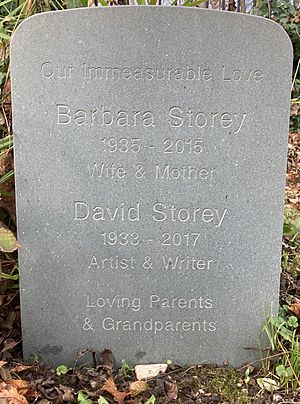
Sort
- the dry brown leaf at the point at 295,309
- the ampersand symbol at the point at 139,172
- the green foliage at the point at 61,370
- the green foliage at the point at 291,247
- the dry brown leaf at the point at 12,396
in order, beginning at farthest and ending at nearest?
the green foliage at the point at 291,247, the dry brown leaf at the point at 295,309, the green foliage at the point at 61,370, the ampersand symbol at the point at 139,172, the dry brown leaf at the point at 12,396

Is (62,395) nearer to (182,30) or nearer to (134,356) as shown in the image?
(134,356)

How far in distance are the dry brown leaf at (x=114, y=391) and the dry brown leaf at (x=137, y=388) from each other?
4 centimetres

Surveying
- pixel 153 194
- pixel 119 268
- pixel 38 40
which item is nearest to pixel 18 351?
pixel 119 268

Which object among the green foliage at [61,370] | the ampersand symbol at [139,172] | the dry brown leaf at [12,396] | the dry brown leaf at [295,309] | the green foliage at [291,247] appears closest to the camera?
the dry brown leaf at [12,396]

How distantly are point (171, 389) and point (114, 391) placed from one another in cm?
24

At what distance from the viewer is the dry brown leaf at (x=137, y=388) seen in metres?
2.10

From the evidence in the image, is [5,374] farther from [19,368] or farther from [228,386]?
Result: [228,386]

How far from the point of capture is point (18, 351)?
2387mm

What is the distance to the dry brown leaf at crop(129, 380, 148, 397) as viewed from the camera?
6.89ft

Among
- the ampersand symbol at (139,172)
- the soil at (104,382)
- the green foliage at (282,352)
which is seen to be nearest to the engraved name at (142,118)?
the ampersand symbol at (139,172)

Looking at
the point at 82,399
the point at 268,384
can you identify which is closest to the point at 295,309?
the point at 268,384

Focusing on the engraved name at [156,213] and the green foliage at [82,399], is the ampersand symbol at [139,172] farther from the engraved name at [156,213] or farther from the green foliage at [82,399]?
the green foliage at [82,399]

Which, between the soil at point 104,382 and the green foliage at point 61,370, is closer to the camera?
the soil at point 104,382

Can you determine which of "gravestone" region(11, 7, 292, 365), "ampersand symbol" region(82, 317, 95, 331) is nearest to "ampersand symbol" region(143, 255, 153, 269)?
"gravestone" region(11, 7, 292, 365)
